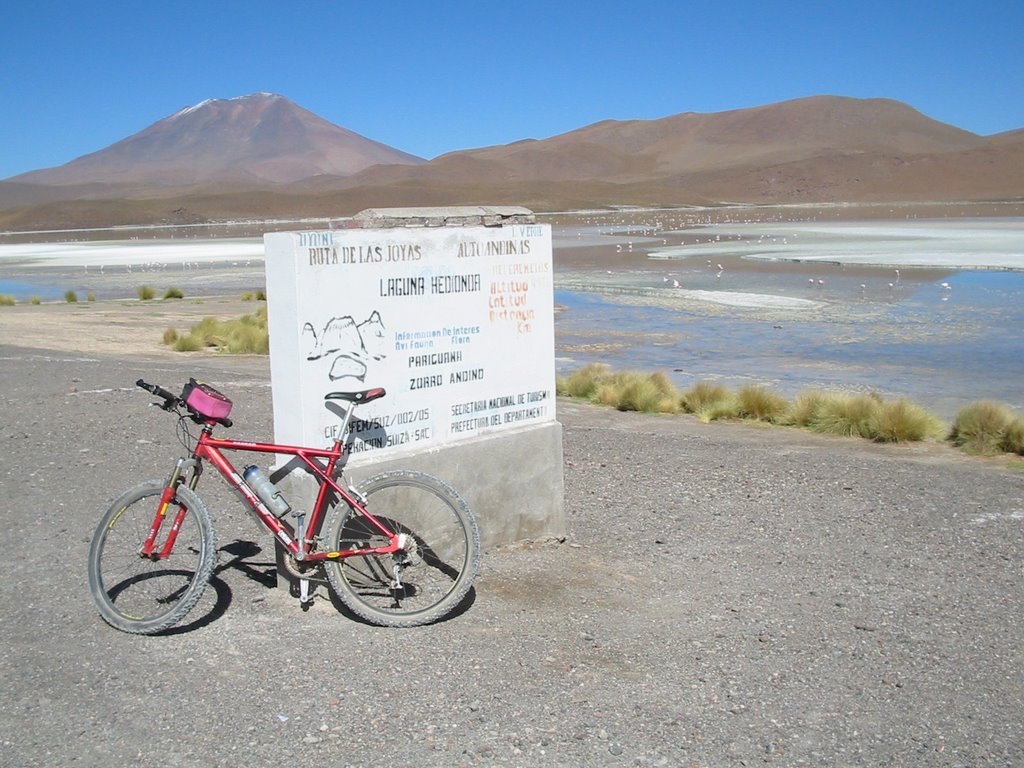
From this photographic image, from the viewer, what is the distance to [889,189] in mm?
140750

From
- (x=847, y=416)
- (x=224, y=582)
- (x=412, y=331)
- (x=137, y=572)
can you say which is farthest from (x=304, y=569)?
(x=847, y=416)

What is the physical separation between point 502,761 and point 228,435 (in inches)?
252

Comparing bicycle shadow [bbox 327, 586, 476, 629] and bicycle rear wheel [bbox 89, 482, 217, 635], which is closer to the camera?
bicycle rear wheel [bbox 89, 482, 217, 635]

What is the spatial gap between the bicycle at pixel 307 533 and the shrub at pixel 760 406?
813cm

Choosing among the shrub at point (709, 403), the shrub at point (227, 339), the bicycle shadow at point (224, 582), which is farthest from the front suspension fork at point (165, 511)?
the shrub at point (227, 339)

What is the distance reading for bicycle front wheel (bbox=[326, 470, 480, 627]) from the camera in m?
5.20

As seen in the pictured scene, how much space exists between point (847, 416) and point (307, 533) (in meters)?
8.06

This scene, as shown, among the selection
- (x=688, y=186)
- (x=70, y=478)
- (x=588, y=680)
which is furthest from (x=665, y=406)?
(x=688, y=186)

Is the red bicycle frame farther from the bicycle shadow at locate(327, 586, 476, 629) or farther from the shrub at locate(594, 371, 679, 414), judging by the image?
the shrub at locate(594, 371, 679, 414)

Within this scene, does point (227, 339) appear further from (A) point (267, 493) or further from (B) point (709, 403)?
(A) point (267, 493)

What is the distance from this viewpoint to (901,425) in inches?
451

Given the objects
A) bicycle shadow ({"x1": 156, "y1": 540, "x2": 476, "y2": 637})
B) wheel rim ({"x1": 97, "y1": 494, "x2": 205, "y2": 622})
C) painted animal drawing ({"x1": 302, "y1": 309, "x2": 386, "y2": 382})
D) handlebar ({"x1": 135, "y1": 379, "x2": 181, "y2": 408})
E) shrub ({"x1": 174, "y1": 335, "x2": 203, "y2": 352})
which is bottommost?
shrub ({"x1": 174, "y1": 335, "x2": 203, "y2": 352})

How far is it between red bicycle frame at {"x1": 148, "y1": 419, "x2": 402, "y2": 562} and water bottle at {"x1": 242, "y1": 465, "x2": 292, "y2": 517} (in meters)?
0.03

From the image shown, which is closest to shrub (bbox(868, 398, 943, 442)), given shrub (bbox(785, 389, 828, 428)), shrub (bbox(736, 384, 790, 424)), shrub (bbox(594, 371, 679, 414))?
shrub (bbox(785, 389, 828, 428))
